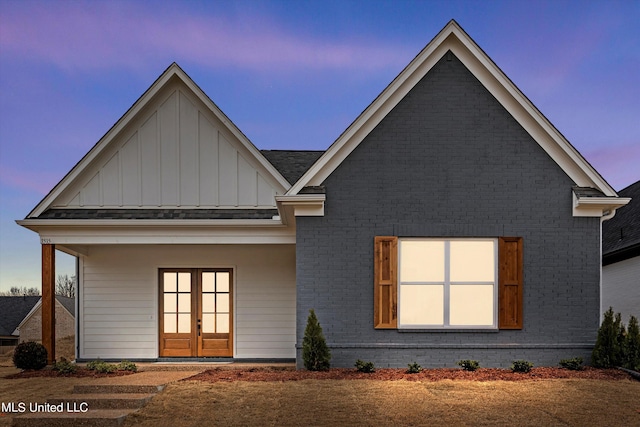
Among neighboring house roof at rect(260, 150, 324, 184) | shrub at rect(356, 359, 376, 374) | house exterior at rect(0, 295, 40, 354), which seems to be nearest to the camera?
shrub at rect(356, 359, 376, 374)

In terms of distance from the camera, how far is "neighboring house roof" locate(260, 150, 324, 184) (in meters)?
14.4

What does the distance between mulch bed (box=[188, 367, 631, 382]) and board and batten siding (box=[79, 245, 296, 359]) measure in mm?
2773

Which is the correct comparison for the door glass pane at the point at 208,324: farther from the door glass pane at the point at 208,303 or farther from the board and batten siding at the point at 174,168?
the board and batten siding at the point at 174,168

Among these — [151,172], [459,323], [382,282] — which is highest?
[151,172]

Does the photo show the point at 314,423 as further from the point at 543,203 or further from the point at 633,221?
the point at 633,221

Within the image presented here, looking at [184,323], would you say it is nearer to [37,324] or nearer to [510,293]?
[510,293]

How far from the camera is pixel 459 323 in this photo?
34.6 ft

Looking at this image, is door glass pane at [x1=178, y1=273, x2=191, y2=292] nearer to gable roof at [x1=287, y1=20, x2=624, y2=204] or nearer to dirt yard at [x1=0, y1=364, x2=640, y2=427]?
dirt yard at [x1=0, y1=364, x2=640, y2=427]

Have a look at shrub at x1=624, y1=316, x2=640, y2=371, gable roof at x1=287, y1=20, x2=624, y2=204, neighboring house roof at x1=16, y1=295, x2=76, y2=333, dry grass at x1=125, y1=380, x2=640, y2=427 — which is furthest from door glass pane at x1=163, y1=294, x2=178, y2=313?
neighboring house roof at x1=16, y1=295, x2=76, y2=333

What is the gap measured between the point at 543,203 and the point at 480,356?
11.2 ft

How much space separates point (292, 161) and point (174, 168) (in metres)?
3.93

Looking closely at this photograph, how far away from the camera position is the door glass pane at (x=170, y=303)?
1312 centimetres

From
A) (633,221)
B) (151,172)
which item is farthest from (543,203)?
(633,221)

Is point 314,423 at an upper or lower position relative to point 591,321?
lower
